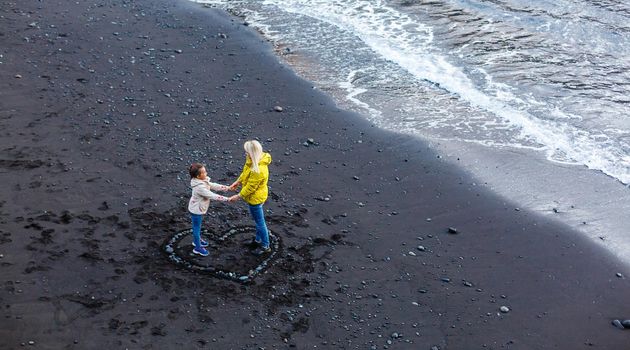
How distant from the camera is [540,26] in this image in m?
23.7

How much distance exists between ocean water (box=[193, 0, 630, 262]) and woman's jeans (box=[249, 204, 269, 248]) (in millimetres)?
5853

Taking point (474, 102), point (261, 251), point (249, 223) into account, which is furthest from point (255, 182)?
point (474, 102)

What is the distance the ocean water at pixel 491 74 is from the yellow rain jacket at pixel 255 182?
613 cm

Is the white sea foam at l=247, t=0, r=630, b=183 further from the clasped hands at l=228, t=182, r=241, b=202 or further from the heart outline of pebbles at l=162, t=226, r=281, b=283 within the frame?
the clasped hands at l=228, t=182, r=241, b=202

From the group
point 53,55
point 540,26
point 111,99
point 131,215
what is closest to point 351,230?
point 131,215

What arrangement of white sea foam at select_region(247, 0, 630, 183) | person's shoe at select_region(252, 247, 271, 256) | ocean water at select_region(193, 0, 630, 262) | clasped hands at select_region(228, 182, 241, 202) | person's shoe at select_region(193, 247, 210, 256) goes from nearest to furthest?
clasped hands at select_region(228, 182, 241, 202) < person's shoe at select_region(193, 247, 210, 256) < person's shoe at select_region(252, 247, 271, 256) < ocean water at select_region(193, 0, 630, 262) < white sea foam at select_region(247, 0, 630, 183)

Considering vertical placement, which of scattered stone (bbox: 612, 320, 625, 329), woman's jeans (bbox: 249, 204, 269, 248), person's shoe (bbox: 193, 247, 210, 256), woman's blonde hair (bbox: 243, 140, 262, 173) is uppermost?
woman's blonde hair (bbox: 243, 140, 262, 173)

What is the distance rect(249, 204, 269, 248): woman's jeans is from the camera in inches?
410

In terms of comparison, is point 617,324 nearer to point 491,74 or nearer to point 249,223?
point 249,223

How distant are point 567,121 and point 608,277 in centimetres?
667

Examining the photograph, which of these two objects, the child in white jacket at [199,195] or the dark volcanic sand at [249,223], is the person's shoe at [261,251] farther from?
the child in white jacket at [199,195]

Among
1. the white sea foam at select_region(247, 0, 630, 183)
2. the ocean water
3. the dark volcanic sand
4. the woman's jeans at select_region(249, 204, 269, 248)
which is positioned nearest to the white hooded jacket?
the woman's jeans at select_region(249, 204, 269, 248)

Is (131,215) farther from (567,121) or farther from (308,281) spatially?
(567,121)

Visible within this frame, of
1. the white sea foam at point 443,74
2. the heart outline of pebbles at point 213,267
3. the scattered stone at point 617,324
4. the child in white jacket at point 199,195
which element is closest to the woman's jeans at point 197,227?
the child in white jacket at point 199,195
